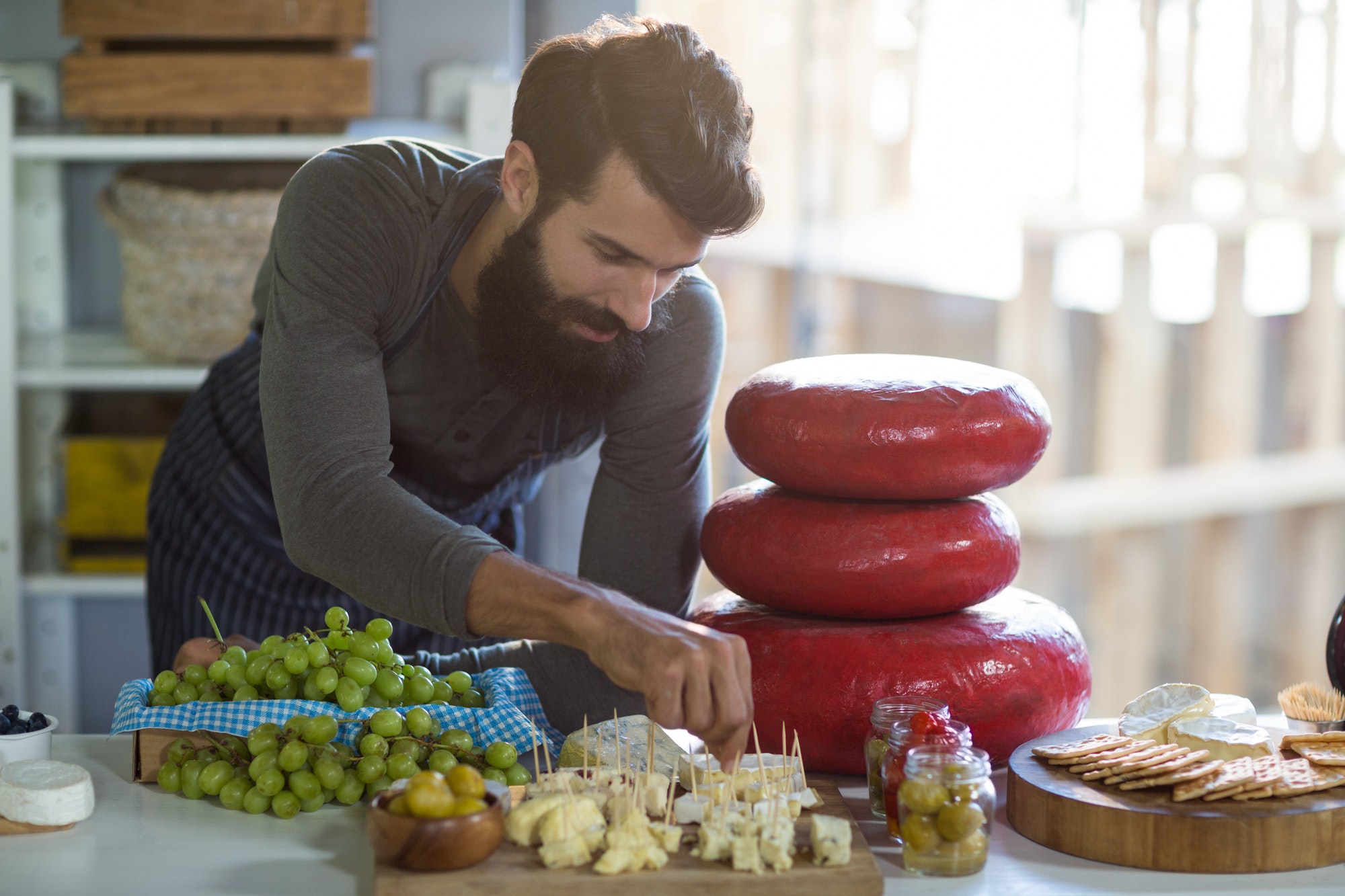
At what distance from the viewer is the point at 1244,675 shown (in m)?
3.26

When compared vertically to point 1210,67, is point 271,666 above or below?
below

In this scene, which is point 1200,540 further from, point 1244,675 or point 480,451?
point 480,451

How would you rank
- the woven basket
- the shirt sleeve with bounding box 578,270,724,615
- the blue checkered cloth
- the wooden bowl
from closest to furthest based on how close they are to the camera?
the wooden bowl → the blue checkered cloth → the shirt sleeve with bounding box 578,270,724,615 → the woven basket

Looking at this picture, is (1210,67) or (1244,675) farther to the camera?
(1244,675)

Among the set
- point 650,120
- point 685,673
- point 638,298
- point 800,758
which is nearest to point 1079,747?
point 800,758

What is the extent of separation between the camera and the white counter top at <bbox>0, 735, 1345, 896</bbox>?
94 centimetres

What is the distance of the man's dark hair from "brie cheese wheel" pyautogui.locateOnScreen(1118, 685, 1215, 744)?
0.61 m

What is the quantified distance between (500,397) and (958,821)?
2.51 feet

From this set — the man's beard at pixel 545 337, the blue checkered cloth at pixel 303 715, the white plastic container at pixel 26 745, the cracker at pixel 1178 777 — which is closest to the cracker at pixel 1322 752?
the cracker at pixel 1178 777

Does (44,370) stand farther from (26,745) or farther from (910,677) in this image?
(910,677)

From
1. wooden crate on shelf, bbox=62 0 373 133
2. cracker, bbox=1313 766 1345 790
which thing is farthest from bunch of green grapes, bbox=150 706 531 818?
wooden crate on shelf, bbox=62 0 373 133

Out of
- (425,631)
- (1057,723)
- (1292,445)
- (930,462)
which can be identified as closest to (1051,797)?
(1057,723)

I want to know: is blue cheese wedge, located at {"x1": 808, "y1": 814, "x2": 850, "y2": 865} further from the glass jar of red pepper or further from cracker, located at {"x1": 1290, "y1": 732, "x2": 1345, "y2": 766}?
cracker, located at {"x1": 1290, "y1": 732, "x2": 1345, "y2": 766}

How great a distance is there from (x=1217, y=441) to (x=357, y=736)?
2.52 meters
